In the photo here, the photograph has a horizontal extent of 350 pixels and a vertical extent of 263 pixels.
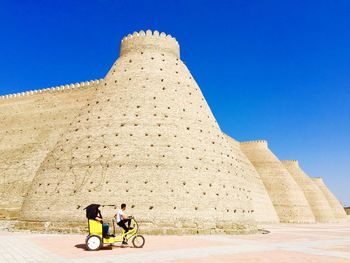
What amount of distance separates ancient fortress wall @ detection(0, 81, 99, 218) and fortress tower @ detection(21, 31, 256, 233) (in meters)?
8.66

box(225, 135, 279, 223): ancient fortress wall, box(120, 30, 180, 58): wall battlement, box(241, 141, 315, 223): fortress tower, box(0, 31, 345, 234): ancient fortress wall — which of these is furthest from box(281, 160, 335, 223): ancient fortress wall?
box(120, 30, 180, 58): wall battlement

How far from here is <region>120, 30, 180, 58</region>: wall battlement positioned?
67.6 ft

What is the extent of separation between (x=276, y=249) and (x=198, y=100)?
1031cm

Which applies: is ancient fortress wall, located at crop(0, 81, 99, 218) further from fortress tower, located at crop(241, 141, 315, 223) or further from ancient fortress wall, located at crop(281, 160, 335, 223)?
ancient fortress wall, located at crop(281, 160, 335, 223)

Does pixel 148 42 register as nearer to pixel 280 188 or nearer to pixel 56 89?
pixel 56 89

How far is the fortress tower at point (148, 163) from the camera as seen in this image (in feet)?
50.0

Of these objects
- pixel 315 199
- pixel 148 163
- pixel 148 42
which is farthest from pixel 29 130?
pixel 315 199

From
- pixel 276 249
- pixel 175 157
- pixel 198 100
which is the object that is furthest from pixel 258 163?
pixel 276 249

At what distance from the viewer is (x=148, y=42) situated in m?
20.6

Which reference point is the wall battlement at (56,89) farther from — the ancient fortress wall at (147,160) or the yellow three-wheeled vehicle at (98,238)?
the yellow three-wheeled vehicle at (98,238)

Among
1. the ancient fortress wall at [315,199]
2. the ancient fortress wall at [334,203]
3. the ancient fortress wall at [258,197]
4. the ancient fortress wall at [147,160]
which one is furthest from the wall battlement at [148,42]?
the ancient fortress wall at [334,203]

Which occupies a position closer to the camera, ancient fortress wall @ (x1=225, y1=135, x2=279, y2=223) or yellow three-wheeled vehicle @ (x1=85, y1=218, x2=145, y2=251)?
yellow three-wheeled vehicle @ (x1=85, y1=218, x2=145, y2=251)

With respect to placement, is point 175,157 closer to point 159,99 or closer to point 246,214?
point 159,99

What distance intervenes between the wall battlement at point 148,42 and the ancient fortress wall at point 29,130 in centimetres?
720
